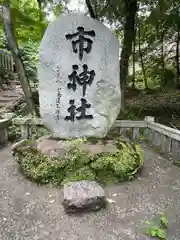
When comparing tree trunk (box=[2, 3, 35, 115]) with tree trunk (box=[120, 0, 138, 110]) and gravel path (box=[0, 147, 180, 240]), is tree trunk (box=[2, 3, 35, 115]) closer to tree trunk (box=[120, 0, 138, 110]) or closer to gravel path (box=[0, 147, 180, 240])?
gravel path (box=[0, 147, 180, 240])

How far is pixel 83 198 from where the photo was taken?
2.98 meters

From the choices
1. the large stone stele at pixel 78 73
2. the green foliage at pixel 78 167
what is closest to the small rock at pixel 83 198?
the green foliage at pixel 78 167

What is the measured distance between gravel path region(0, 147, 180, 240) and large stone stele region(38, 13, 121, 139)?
1033 mm

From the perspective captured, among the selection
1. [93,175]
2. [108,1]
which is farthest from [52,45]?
[108,1]

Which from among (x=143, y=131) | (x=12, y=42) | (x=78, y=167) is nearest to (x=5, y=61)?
(x=12, y=42)

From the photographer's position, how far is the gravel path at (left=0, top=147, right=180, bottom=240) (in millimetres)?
2717

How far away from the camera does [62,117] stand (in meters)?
4.30

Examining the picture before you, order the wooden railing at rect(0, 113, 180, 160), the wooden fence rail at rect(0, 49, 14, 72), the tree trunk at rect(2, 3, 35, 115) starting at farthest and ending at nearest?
the wooden fence rail at rect(0, 49, 14, 72), the tree trunk at rect(2, 3, 35, 115), the wooden railing at rect(0, 113, 180, 160)

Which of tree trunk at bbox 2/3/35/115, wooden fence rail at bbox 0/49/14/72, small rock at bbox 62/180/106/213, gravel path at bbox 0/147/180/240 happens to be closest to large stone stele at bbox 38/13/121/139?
gravel path at bbox 0/147/180/240

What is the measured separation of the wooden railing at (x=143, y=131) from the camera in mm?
4928

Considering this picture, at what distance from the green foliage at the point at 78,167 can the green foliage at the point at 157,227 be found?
90 centimetres

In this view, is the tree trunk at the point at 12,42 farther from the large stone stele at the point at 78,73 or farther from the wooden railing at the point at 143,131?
the large stone stele at the point at 78,73

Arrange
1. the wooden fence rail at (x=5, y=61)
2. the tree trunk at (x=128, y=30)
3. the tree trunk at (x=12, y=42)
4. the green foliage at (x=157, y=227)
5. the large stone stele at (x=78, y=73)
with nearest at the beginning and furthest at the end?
the green foliage at (x=157, y=227) → the large stone stele at (x=78, y=73) → the tree trunk at (x=12, y=42) → the tree trunk at (x=128, y=30) → the wooden fence rail at (x=5, y=61)

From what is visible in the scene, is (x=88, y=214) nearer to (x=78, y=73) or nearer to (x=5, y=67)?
(x=78, y=73)
